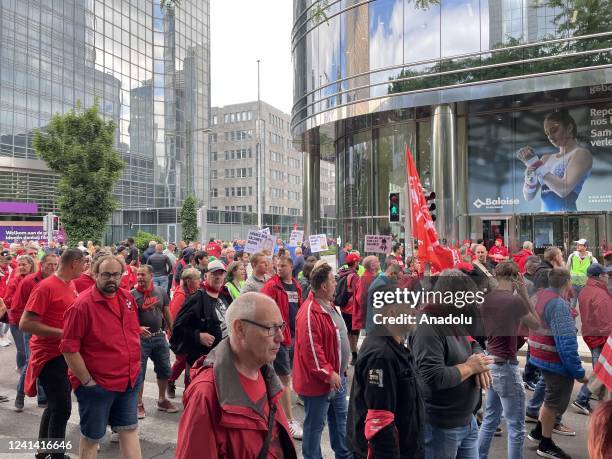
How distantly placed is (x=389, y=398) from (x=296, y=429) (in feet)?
9.94

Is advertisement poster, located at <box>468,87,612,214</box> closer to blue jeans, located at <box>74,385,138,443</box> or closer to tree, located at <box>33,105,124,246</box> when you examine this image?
tree, located at <box>33,105,124,246</box>

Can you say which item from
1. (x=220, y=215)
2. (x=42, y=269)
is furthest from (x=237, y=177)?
(x=42, y=269)

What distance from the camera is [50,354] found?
478 cm

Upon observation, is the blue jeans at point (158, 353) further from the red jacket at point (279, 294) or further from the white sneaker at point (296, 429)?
the white sneaker at point (296, 429)

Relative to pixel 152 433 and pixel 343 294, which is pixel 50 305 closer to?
pixel 152 433

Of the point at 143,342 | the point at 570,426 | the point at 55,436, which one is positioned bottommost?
the point at 570,426

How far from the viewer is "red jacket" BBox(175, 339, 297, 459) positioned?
203cm

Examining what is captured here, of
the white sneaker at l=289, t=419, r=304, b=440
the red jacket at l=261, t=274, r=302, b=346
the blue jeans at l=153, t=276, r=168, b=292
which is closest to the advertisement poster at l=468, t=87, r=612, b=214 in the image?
the blue jeans at l=153, t=276, r=168, b=292

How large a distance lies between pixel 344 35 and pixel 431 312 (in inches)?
808

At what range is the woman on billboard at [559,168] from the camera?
763 inches

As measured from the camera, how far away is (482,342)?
5.96 metres

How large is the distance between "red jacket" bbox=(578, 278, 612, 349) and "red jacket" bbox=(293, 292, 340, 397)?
3.12 meters

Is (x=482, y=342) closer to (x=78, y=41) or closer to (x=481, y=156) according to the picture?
(x=481, y=156)

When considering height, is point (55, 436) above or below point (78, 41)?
below
